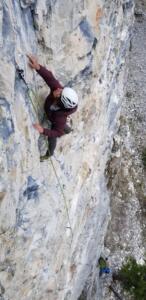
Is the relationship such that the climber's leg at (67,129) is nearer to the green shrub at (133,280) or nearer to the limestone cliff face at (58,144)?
the limestone cliff face at (58,144)

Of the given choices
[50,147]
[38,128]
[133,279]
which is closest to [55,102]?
[38,128]

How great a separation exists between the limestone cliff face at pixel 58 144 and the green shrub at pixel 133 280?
426 cm

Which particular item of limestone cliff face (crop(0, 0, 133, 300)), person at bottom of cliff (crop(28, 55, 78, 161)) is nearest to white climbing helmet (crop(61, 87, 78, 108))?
person at bottom of cliff (crop(28, 55, 78, 161))

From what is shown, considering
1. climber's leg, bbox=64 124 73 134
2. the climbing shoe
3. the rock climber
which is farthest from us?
the rock climber

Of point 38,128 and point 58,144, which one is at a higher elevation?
point 38,128

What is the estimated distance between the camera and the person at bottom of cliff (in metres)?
7.68

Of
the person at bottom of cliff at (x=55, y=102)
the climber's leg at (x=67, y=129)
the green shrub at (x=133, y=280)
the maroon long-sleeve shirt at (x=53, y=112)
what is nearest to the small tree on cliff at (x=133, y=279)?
the green shrub at (x=133, y=280)

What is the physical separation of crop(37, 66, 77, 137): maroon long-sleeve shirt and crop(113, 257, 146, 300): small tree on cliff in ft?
33.6

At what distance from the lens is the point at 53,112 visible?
8.04 metres

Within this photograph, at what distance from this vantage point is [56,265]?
34.3ft

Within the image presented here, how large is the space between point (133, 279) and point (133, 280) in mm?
34

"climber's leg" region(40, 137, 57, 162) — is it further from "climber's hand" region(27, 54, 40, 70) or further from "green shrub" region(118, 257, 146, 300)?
"green shrub" region(118, 257, 146, 300)

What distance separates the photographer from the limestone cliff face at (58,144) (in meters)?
7.08

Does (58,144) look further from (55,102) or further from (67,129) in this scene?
(55,102)
